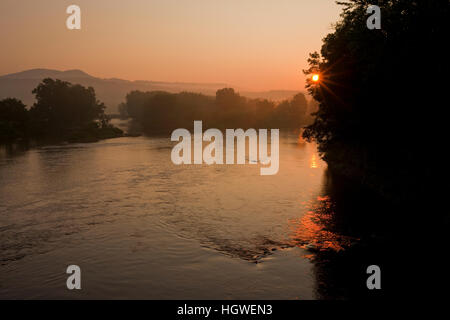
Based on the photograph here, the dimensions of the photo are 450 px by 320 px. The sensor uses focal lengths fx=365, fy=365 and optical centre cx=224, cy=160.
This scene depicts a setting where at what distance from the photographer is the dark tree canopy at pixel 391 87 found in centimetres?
1980

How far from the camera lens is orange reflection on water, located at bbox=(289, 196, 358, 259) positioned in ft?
61.3

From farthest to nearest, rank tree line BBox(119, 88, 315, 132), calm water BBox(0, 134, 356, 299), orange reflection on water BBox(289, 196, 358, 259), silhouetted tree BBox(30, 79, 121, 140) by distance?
tree line BBox(119, 88, 315, 132) → silhouetted tree BBox(30, 79, 121, 140) → orange reflection on water BBox(289, 196, 358, 259) → calm water BBox(0, 134, 356, 299)

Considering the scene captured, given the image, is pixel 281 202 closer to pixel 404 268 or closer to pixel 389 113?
pixel 389 113

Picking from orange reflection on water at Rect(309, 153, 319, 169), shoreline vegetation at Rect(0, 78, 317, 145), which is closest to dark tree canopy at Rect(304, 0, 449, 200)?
orange reflection on water at Rect(309, 153, 319, 169)

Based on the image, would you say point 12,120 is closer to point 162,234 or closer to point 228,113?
point 228,113

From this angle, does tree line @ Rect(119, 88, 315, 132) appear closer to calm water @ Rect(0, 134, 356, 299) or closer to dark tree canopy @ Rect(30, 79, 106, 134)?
dark tree canopy @ Rect(30, 79, 106, 134)

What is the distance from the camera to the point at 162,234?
20.8 meters

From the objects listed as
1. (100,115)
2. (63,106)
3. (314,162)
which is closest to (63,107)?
(63,106)

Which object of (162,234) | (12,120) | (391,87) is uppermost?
(391,87)

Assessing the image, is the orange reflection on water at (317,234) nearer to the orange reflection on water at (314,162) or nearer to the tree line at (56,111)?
the orange reflection on water at (314,162)

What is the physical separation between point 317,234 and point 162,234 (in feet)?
28.8

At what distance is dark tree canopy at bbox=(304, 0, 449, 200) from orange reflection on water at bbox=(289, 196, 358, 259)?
622 centimetres

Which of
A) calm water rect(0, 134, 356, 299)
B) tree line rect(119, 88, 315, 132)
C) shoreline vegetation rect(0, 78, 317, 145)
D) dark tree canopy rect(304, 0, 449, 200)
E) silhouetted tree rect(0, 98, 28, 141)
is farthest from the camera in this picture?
tree line rect(119, 88, 315, 132)
